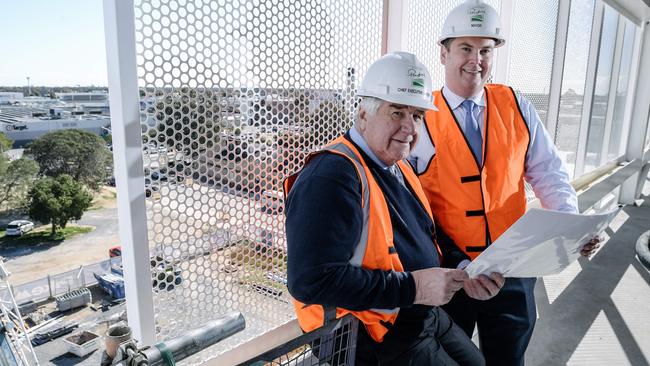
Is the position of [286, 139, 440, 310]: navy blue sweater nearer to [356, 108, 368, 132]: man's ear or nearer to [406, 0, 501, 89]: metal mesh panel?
[356, 108, 368, 132]: man's ear

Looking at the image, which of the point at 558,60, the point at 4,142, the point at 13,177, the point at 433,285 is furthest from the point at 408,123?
the point at 558,60

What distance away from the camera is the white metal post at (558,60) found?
13.5 ft

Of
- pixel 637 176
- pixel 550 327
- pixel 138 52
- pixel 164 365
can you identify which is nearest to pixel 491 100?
pixel 138 52

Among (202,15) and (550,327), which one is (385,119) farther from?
(550,327)

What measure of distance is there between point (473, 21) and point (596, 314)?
3.02m

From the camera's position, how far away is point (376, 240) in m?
1.22

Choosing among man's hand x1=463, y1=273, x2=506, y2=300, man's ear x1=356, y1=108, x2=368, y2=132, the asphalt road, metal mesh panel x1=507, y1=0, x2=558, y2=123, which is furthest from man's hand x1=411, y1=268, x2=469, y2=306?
metal mesh panel x1=507, y1=0, x2=558, y2=123

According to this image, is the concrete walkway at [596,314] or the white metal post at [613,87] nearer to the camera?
the concrete walkway at [596,314]

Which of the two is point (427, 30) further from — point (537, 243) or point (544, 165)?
point (537, 243)

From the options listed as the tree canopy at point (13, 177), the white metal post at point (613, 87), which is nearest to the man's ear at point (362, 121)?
the tree canopy at point (13, 177)

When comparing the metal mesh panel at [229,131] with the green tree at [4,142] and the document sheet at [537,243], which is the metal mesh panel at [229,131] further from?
the document sheet at [537,243]

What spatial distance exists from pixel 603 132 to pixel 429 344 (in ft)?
21.6

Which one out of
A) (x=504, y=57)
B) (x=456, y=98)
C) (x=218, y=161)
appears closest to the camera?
(x=218, y=161)

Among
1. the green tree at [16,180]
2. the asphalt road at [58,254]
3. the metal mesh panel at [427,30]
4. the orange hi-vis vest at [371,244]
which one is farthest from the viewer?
the asphalt road at [58,254]
